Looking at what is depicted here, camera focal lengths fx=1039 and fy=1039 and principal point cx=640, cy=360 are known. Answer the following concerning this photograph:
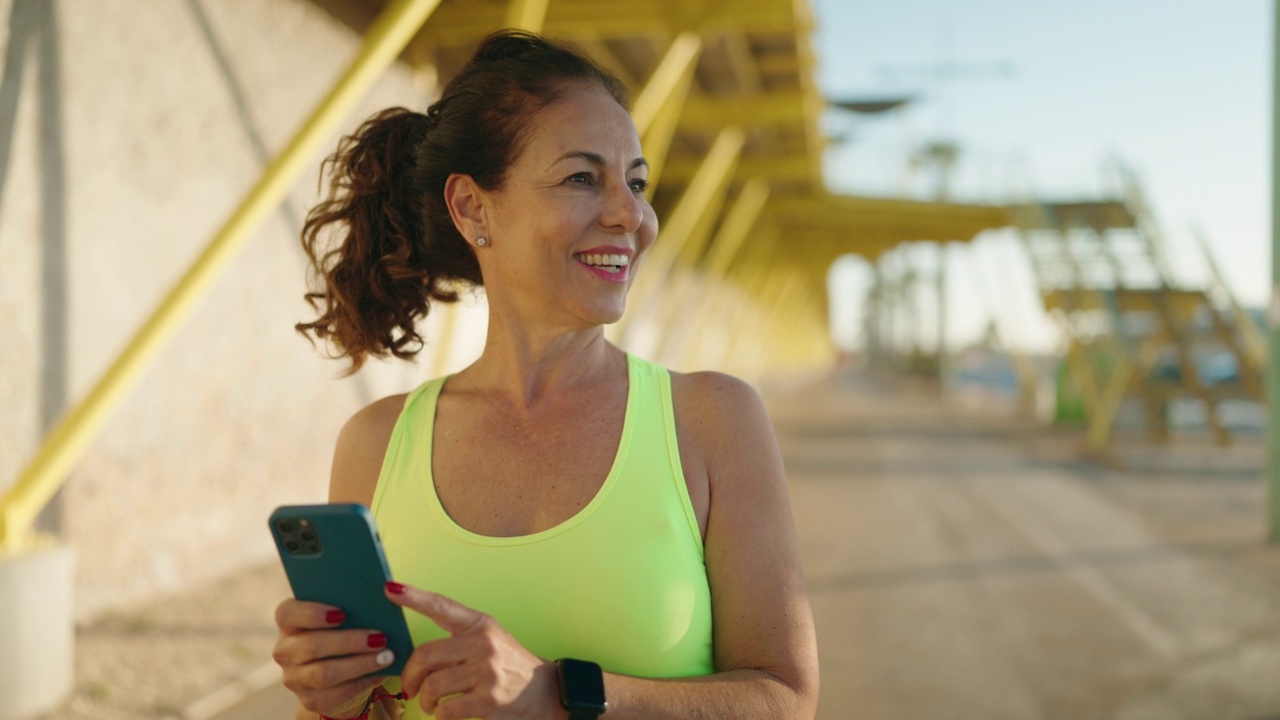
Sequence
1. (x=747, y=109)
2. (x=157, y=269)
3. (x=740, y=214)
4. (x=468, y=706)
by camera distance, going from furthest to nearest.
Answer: (x=740, y=214) < (x=747, y=109) < (x=157, y=269) < (x=468, y=706)

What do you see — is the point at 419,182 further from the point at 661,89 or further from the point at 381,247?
the point at 661,89

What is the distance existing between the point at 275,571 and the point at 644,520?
5.12 meters

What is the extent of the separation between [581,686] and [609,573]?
0.22 meters

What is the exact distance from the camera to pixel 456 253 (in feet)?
6.90

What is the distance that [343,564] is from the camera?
1.44m

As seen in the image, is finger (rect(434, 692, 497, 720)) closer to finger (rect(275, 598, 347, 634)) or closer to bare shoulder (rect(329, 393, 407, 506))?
finger (rect(275, 598, 347, 634))

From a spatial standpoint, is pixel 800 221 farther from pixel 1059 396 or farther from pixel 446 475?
pixel 446 475

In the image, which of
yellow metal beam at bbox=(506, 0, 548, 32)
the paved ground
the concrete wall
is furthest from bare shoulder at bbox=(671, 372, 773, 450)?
yellow metal beam at bbox=(506, 0, 548, 32)

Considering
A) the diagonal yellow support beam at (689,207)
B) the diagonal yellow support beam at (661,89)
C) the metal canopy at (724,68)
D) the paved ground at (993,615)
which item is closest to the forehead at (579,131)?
the metal canopy at (724,68)

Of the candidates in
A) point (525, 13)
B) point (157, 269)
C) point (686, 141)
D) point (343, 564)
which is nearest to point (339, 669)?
point (343, 564)

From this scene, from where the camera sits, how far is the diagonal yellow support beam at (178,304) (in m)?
3.75

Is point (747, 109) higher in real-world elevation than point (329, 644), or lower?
higher

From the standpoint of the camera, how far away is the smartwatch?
1.43 meters

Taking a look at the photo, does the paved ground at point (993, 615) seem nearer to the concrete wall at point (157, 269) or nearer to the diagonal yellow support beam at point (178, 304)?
the concrete wall at point (157, 269)
